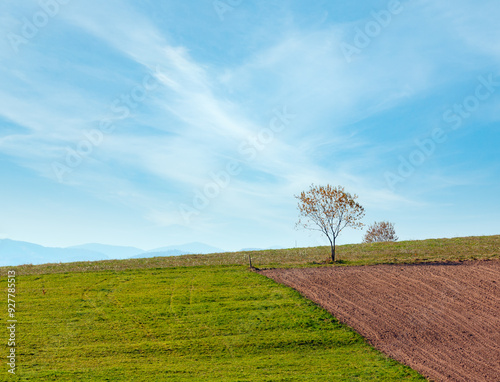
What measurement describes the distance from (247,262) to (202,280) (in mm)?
8574

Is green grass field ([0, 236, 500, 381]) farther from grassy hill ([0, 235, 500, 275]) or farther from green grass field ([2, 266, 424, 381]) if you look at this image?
grassy hill ([0, 235, 500, 275])

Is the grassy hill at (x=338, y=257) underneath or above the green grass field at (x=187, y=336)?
above

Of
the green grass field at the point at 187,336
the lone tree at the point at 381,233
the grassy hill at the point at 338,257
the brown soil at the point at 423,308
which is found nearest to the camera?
the green grass field at the point at 187,336

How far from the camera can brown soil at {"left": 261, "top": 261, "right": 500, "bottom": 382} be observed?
20.2m

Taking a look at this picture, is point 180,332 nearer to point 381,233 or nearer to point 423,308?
point 423,308

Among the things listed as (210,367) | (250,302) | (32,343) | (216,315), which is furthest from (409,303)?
(32,343)

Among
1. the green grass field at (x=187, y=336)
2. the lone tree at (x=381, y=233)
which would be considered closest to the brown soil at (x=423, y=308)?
the green grass field at (x=187, y=336)

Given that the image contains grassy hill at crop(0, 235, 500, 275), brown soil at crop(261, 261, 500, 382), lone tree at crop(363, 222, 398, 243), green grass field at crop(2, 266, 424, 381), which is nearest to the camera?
green grass field at crop(2, 266, 424, 381)

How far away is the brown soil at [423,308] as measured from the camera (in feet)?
66.4

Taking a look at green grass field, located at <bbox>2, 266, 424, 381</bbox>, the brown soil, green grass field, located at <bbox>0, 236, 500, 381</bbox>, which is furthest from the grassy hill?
green grass field, located at <bbox>2, 266, 424, 381</bbox>

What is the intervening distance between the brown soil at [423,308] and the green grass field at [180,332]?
1752mm

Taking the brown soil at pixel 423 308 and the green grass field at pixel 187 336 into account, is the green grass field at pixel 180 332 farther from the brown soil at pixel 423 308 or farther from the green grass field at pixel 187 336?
the brown soil at pixel 423 308

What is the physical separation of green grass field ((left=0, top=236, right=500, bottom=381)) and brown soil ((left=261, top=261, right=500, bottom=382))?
175cm

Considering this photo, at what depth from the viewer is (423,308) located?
2639 cm
